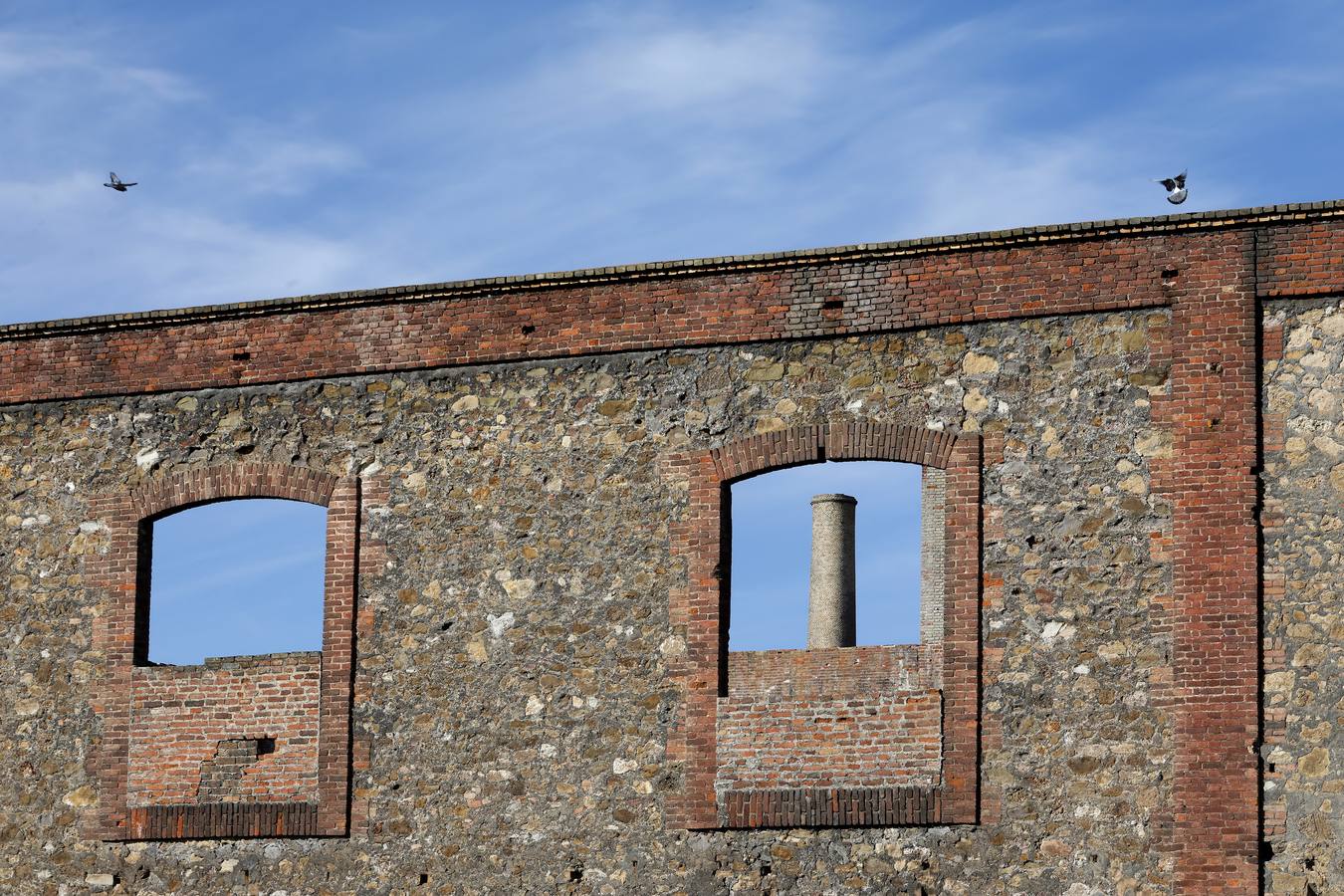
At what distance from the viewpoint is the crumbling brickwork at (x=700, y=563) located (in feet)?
49.6

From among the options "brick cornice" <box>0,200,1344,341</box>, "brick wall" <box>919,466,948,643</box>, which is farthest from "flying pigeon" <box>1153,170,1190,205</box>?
"brick wall" <box>919,466,948,643</box>

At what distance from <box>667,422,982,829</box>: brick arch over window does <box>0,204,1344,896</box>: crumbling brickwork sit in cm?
3

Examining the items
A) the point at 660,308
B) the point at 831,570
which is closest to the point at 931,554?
the point at 831,570

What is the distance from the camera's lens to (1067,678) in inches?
605

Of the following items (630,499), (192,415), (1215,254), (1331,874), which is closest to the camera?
(1331,874)

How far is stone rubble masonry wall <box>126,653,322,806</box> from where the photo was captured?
55.8 ft

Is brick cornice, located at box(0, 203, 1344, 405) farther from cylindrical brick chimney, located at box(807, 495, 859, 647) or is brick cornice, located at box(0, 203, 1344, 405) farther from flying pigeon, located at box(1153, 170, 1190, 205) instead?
cylindrical brick chimney, located at box(807, 495, 859, 647)

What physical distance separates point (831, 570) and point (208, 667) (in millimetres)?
18359

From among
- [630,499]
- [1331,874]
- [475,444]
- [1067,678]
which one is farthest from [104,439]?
[1331,874]

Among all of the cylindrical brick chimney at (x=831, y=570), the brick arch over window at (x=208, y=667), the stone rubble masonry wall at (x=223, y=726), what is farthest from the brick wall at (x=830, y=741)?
the cylindrical brick chimney at (x=831, y=570)

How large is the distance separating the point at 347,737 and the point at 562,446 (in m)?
2.76

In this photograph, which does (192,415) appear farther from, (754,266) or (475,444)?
(754,266)

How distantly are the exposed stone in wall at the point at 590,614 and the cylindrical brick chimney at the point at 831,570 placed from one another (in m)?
17.6

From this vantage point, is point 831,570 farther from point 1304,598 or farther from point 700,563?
point 1304,598
